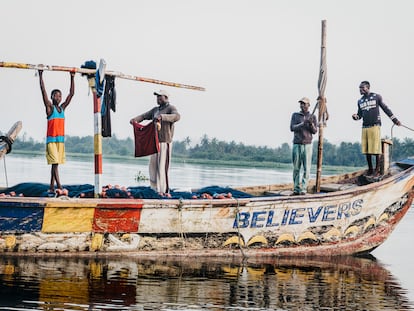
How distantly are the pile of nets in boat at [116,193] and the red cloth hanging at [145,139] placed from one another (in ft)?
1.92

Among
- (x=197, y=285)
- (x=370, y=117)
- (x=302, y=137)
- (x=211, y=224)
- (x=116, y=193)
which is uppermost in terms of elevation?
(x=370, y=117)

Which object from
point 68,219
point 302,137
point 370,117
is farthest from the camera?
point 370,117

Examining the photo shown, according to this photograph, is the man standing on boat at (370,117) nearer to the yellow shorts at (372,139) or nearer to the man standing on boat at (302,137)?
the yellow shorts at (372,139)

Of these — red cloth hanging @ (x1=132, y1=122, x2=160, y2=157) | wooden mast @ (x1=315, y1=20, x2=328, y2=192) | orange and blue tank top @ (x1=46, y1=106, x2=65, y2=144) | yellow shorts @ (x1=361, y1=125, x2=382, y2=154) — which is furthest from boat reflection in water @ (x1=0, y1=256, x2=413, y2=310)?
yellow shorts @ (x1=361, y1=125, x2=382, y2=154)

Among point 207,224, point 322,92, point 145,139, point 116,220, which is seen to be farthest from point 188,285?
point 322,92

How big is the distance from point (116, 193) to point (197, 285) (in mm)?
2253

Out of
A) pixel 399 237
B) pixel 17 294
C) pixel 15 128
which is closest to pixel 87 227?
pixel 17 294

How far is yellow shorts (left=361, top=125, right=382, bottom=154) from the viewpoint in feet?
45.8

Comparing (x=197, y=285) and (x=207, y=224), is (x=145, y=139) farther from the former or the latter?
(x=197, y=285)

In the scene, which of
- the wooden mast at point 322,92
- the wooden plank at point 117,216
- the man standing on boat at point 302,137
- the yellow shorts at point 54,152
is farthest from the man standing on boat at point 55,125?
the wooden mast at point 322,92

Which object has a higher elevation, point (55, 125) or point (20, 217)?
point (55, 125)

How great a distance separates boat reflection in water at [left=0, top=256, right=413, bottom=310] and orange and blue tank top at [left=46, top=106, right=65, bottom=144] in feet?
6.03

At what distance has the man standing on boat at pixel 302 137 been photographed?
42.2 ft

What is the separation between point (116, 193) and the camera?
1180 centimetres
